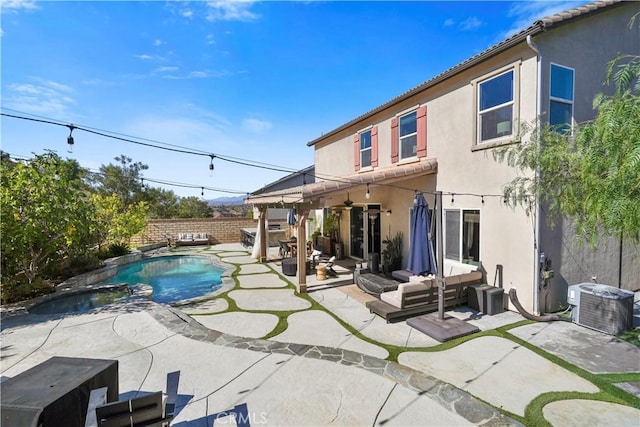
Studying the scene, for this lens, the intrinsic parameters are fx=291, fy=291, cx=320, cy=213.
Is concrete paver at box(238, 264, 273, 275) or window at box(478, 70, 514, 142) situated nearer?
window at box(478, 70, 514, 142)

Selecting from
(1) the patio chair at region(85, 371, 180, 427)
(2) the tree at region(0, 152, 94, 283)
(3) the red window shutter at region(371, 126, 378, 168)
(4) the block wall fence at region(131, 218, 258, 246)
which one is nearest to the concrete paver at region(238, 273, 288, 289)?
(2) the tree at region(0, 152, 94, 283)

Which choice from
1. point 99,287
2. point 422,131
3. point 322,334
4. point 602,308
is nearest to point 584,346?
point 602,308

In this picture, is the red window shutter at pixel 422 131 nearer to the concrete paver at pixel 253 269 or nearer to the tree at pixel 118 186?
the concrete paver at pixel 253 269

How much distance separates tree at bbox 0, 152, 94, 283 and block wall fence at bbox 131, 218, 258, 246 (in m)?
13.5

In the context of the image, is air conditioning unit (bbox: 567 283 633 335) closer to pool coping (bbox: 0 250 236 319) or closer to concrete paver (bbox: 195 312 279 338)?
concrete paver (bbox: 195 312 279 338)

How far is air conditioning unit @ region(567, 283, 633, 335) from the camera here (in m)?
6.61

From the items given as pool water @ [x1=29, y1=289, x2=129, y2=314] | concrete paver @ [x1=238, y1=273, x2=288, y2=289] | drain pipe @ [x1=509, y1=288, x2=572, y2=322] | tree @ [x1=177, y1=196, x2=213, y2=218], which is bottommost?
pool water @ [x1=29, y1=289, x2=129, y2=314]

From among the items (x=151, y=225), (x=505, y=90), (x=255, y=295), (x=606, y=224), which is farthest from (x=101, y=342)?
(x=151, y=225)

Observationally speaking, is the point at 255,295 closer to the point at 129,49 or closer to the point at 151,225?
the point at 129,49

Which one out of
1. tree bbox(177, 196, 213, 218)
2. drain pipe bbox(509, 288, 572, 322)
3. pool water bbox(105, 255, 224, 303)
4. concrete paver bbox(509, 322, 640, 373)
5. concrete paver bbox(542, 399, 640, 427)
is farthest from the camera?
tree bbox(177, 196, 213, 218)

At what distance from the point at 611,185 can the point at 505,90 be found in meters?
5.01

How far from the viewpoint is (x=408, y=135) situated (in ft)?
37.7

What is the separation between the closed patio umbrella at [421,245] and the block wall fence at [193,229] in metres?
17.7

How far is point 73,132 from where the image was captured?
710 cm
